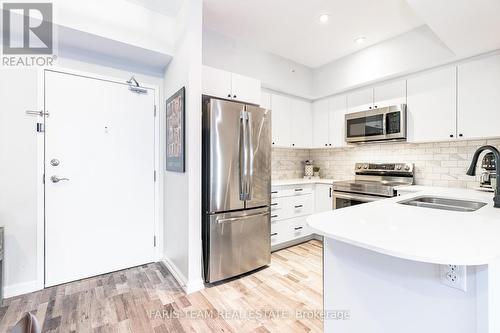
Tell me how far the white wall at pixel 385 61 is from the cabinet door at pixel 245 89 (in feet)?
4.69

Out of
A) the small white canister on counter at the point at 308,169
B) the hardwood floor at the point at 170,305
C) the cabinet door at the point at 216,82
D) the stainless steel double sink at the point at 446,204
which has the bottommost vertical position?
the hardwood floor at the point at 170,305

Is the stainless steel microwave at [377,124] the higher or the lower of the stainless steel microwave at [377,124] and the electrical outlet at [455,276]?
the higher

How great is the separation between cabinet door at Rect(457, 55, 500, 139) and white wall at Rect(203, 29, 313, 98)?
6.36ft

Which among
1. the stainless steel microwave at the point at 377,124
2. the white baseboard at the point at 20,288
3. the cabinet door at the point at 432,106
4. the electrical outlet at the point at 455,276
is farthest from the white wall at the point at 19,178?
the cabinet door at the point at 432,106

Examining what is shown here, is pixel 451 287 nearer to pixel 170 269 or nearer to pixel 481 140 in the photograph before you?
pixel 170 269

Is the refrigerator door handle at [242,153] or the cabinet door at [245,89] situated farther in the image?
the cabinet door at [245,89]

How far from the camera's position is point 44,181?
2.16 meters

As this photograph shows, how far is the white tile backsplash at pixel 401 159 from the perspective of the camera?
8.59 feet

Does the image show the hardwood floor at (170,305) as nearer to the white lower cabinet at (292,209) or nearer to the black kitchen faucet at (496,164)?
the white lower cabinet at (292,209)

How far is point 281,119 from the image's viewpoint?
354 centimetres

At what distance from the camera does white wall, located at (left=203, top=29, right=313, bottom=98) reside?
9.09 ft

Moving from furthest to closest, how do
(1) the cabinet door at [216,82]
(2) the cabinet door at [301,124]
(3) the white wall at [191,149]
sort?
1. (2) the cabinet door at [301,124]
2. (1) the cabinet door at [216,82]
3. (3) the white wall at [191,149]

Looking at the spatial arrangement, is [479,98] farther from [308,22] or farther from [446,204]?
[308,22]

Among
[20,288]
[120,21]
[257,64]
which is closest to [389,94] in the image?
[257,64]
